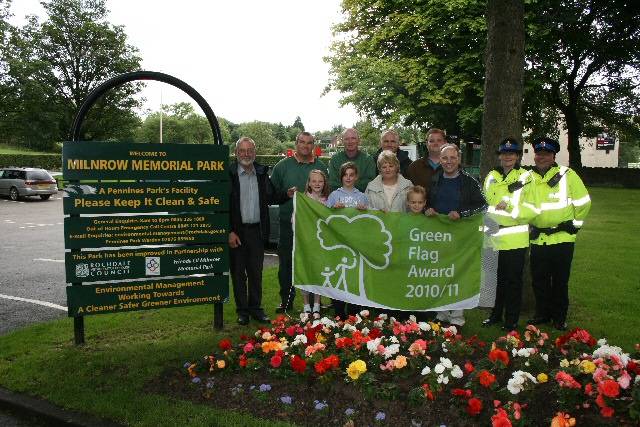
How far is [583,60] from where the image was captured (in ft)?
113

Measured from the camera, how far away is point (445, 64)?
95.2 ft

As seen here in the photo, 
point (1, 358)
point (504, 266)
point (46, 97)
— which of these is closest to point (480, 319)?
point (504, 266)

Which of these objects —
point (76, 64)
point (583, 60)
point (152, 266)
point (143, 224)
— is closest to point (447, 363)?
point (152, 266)

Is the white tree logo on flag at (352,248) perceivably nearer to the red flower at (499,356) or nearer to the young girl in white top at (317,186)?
the young girl in white top at (317,186)

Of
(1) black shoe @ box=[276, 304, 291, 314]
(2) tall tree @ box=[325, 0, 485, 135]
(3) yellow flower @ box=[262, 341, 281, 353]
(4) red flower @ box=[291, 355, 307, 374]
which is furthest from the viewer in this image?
(2) tall tree @ box=[325, 0, 485, 135]

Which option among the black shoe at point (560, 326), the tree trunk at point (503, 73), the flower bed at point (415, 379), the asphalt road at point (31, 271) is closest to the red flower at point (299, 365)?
the flower bed at point (415, 379)

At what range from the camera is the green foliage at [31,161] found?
4956 centimetres

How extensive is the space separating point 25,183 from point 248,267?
27427 mm

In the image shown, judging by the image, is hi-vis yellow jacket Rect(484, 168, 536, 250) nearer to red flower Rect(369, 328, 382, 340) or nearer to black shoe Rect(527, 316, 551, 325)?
black shoe Rect(527, 316, 551, 325)

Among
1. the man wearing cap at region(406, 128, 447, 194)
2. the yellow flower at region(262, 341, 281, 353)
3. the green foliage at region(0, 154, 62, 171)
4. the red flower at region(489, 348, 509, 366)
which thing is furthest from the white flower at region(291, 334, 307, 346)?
the green foliage at region(0, 154, 62, 171)

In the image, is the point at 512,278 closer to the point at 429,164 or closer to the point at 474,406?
the point at 429,164

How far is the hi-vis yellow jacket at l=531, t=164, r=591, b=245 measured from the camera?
639cm

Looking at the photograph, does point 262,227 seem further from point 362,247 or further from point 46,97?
point 46,97

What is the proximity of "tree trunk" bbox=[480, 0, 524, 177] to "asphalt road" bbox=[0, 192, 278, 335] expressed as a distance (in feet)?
18.8
